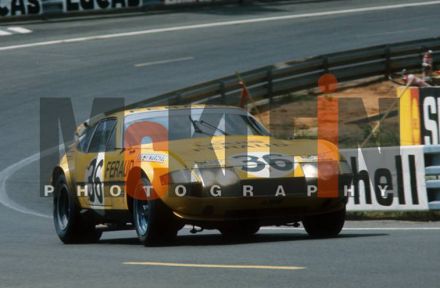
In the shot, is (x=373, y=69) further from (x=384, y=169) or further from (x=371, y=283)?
(x=371, y=283)

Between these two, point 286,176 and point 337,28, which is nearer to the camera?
point 286,176

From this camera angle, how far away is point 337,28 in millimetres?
42500

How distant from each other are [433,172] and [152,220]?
4.43 m

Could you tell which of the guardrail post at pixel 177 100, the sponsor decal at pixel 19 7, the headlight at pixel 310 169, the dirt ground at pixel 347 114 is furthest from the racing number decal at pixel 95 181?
the sponsor decal at pixel 19 7

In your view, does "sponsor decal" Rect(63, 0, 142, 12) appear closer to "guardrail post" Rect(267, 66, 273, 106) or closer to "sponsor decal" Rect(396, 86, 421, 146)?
"guardrail post" Rect(267, 66, 273, 106)

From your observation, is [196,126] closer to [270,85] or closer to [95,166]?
[95,166]

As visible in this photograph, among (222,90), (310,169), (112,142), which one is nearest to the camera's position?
(310,169)

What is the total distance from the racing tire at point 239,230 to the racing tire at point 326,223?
53 centimetres

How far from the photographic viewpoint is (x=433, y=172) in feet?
48.1

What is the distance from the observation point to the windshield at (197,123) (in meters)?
12.6

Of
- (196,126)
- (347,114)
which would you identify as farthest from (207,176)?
(347,114)

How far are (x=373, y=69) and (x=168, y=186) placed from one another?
70.1ft

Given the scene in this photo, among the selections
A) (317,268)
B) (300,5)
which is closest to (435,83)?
(317,268)

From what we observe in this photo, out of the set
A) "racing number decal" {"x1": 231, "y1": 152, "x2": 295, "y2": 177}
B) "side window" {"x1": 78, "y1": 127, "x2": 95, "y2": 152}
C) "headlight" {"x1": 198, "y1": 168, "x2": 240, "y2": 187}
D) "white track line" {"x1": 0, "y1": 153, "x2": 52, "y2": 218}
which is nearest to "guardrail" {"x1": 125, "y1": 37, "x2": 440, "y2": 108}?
"white track line" {"x1": 0, "y1": 153, "x2": 52, "y2": 218}
